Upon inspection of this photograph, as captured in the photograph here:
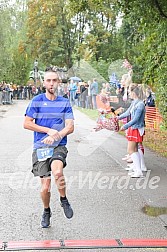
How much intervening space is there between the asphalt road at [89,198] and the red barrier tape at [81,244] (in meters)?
0.17

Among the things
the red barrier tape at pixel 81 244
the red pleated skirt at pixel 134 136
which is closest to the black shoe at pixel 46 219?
the red barrier tape at pixel 81 244

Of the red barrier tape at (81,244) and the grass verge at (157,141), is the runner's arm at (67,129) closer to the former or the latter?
the red barrier tape at (81,244)

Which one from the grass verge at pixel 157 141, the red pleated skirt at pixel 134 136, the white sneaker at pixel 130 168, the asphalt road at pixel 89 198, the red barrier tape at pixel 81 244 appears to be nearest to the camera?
the red barrier tape at pixel 81 244

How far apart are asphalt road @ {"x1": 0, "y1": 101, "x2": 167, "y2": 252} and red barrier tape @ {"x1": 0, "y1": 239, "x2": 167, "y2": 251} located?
0.55 feet

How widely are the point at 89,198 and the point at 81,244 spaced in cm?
249

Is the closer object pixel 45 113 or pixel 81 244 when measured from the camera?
pixel 81 244

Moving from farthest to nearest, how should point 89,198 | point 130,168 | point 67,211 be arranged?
point 130,168 → point 89,198 → point 67,211

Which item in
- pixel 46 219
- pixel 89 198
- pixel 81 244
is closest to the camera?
pixel 81 244

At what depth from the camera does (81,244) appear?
19.5ft

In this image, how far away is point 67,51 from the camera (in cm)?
6041

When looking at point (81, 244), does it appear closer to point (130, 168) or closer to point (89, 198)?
point (89, 198)

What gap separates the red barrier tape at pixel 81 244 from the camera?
5832 millimetres

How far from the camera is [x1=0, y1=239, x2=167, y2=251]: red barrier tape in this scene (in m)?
5.83

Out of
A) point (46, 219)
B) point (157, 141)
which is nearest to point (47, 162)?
point (46, 219)
